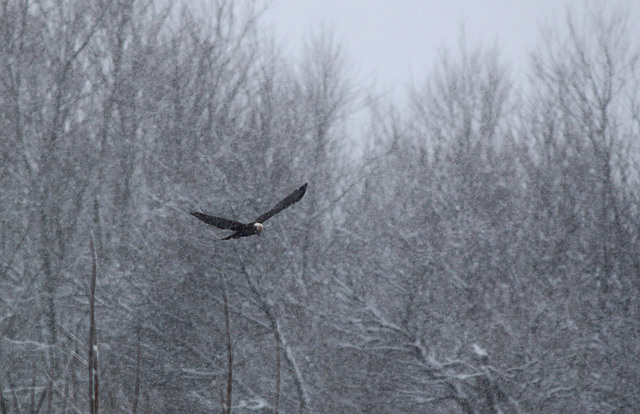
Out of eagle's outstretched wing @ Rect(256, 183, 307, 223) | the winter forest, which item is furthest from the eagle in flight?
the winter forest

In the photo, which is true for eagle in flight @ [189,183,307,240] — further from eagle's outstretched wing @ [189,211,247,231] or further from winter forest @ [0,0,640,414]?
winter forest @ [0,0,640,414]

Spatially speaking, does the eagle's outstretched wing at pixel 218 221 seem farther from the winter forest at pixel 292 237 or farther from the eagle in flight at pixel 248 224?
the winter forest at pixel 292 237

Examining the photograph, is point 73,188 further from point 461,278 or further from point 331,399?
point 461,278

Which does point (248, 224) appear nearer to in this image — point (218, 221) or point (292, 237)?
point (218, 221)

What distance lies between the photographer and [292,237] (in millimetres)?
11164

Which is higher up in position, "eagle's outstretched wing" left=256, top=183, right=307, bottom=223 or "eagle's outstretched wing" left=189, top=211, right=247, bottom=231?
"eagle's outstretched wing" left=256, top=183, right=307, bottom=223

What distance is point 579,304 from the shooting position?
1077 centimetres

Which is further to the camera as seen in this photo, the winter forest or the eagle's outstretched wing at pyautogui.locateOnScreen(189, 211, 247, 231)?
the winter forest

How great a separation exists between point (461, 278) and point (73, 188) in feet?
22.5

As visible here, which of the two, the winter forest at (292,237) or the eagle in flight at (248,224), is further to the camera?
the winter forest at (292,237)

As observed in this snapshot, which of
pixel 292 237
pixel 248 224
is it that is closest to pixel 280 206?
pixel 248 224

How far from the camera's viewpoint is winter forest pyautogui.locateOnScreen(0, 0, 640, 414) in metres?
10.1

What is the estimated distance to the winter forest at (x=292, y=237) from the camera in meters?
10.1

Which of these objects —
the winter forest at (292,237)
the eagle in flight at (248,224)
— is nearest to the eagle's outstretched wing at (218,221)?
the eagle in flight at (248,224)
